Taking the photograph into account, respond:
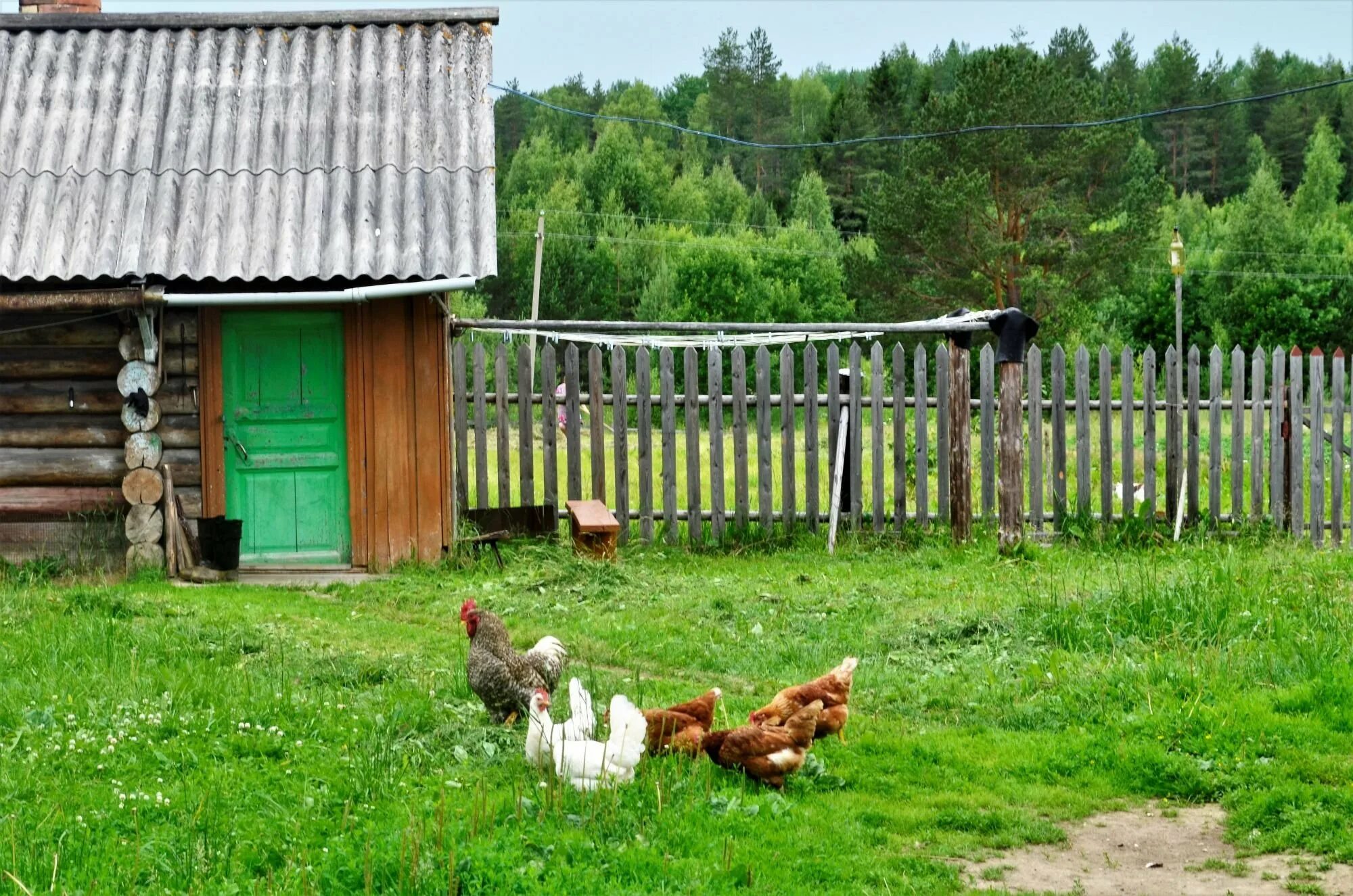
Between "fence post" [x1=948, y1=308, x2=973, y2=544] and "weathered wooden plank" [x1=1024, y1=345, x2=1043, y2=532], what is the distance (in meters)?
0.84

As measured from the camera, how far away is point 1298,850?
5.20 meters

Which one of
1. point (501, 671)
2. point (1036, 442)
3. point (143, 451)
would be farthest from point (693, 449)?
point (501, 671)

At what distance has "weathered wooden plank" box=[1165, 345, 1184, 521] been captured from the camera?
13.4 metres

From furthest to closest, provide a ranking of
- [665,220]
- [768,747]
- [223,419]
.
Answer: [665,220] < [223,419] < [768,747]

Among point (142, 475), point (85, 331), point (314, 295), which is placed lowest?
point (142, 475)

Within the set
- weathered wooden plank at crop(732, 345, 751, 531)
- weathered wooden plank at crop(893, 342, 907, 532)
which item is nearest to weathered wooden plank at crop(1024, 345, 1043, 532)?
weathered wooden plank at crop(893, 342, 907, 532)

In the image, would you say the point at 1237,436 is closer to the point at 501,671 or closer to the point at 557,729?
the point at 501,671

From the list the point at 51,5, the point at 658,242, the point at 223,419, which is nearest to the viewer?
the point at 223,419

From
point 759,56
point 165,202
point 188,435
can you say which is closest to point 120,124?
point 165,202

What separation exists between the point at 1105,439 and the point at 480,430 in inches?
228

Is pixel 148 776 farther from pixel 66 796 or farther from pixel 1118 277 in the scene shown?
pixel 1118 277

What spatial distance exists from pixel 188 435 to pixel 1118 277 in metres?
36.7

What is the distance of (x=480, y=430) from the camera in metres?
13.1

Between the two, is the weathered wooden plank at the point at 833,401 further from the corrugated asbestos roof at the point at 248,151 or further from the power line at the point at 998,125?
the power line at the point at 998,125
